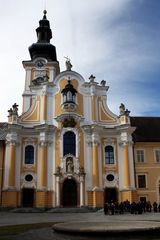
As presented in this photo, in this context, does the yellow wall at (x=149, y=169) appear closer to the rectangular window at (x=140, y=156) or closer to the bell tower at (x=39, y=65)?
the rectangular window at (x=140, y=156)

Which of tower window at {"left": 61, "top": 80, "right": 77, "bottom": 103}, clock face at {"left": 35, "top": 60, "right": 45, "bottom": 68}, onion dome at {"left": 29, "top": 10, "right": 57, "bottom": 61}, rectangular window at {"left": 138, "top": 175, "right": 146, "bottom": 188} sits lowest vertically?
rectangular window at {"left": 138, "top": 175, "right": 146, "bottom": 188}

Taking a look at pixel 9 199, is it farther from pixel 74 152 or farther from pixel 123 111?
pixel 123 111

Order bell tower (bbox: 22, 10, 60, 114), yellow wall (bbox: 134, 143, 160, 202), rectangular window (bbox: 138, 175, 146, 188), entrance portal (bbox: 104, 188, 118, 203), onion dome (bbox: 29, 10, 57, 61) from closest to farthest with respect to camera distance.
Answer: entrance portal (bbox: 104, 188, 118, 203) → yellow wall (bbox: 134, 143, 160, 202) → rectangular window (bbox: 138, 175, 146, 188) → bell tower (bbox: 22, 10, 60, 114) → onion dome (bbox: 29, 10, 57, 61)

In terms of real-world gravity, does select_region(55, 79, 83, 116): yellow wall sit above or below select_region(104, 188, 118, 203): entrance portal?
above

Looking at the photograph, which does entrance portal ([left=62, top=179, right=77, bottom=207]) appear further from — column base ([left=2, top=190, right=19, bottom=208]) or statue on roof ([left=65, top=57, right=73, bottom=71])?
statue on roof ([left=65, top=57, right=73, bottom=71])

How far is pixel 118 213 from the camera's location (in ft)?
88.1

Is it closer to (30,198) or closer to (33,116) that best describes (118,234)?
(30,198)

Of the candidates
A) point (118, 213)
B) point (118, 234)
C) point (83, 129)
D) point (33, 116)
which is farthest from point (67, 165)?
Result: point (118, 234)


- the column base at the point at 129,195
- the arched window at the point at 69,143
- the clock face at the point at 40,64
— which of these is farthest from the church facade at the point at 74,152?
the clock face at the point at 40,64

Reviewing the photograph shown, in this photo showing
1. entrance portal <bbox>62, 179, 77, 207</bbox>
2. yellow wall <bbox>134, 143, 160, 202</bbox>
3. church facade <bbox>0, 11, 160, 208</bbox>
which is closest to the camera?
church facade <bbox>0, 11, 160, 208</bbox>

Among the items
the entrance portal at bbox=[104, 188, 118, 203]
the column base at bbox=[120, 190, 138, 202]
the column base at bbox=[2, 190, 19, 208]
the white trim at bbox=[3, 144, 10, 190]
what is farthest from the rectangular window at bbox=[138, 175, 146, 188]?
the white trim at bbox=[3, 144, 10, 190]

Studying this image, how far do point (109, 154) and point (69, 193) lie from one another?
6.34m

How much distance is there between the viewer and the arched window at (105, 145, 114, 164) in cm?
3581

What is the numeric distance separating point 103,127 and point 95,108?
2.62 metres
